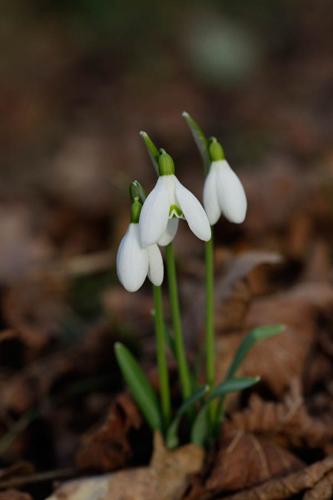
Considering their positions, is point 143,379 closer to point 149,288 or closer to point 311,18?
point 149,288

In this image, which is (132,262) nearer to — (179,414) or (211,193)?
(211,193)

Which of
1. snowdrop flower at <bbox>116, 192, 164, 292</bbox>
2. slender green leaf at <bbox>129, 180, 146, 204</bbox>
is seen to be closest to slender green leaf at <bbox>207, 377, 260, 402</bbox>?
snowdrop flower at <bbox>116, 192, 164, 292</bbox>

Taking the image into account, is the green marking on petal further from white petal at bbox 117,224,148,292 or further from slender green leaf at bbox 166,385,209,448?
slender green leaf at bbox 166,385,209,448

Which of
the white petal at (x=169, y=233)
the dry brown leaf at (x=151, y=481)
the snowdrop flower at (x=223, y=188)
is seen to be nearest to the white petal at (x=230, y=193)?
the snowdrop flower at (x=223, y=188)

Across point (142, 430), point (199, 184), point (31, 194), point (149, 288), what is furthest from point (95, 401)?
point (31, 194)

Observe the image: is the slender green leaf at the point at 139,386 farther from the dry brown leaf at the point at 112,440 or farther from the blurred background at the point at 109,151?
the blurred background at the point at 109,151
